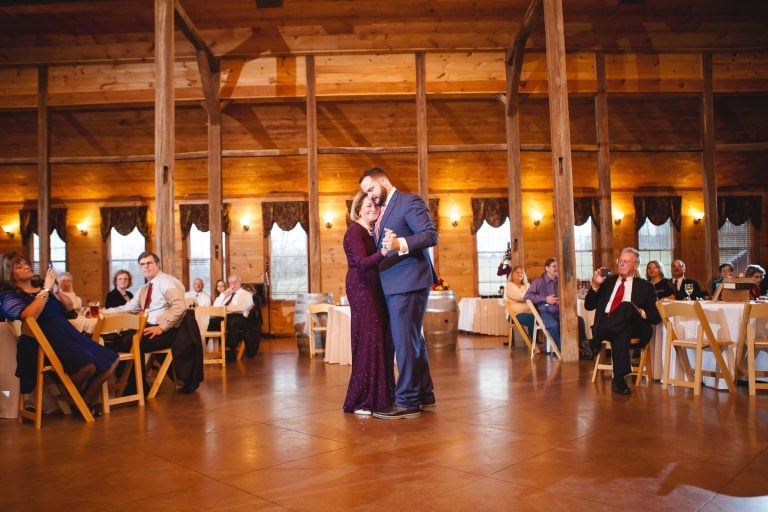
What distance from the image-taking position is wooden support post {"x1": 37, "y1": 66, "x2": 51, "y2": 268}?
10.2 meters

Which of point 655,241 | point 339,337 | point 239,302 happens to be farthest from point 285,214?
point 655,241

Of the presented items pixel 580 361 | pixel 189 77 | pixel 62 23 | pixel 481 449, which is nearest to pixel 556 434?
pixel 481 449

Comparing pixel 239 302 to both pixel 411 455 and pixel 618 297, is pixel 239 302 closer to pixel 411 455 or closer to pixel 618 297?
pixel 618 297

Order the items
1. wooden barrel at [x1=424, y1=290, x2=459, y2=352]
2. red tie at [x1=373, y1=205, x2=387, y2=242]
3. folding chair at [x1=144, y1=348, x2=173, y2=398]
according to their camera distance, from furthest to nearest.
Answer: wooden barrel at [x1=424, y1=290, x2=459, y2=352] < folding chair at [x1=144, y1=348, x2=173, y2=398] < red tie at [x1=373, y1=205, x2=387, y2=242]

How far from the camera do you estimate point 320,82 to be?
10438 mm

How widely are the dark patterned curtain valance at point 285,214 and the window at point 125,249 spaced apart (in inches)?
108

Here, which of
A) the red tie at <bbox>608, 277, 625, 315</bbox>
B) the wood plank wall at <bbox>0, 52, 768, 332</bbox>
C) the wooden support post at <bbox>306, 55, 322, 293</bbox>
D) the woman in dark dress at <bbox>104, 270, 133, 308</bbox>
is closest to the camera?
the red tie at <bbox>608, 277, 625, 315</bbox>

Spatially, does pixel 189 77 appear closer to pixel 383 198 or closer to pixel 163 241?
pixel 163 241

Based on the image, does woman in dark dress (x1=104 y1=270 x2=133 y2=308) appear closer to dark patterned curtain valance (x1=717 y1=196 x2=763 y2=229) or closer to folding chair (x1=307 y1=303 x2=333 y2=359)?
folding chair (x1=307 y1=303 x2=333 y2=359)

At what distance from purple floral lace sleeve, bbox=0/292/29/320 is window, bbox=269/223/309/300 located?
29.1 ft

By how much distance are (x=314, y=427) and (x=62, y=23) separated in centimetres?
920

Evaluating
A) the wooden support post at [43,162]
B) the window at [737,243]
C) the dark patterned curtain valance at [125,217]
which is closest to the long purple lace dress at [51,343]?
the wooden support post at [43,162]

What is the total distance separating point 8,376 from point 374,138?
8.24m

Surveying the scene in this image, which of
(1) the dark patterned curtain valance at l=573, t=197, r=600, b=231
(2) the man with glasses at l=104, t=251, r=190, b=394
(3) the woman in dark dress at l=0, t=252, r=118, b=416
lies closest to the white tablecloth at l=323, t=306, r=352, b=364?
(2) the man with glasses at l=104, t=251, r=190, b=394
